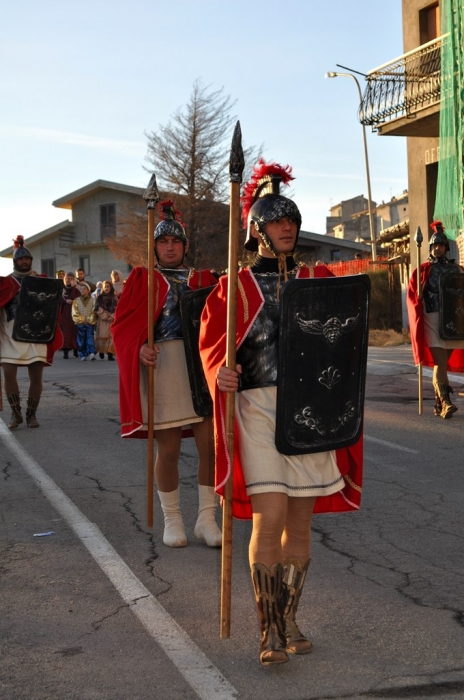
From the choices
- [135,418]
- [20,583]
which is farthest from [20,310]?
[20,583]

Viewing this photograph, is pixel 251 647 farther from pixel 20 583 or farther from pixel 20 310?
pixel 20 310

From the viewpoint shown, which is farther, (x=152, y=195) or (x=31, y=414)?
(x=31, y=414)

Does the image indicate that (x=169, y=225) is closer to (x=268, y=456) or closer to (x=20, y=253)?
(x=268, y=456)

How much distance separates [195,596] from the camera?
5.25m


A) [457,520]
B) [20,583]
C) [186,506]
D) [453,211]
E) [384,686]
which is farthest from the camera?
[453,211]

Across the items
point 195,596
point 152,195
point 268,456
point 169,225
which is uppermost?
point 152,195

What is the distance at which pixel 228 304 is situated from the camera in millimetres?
4312

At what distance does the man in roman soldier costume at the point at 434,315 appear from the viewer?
483 inches

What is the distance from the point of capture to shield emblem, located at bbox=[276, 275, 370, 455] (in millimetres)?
4293

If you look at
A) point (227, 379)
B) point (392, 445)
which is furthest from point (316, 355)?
point (392, 445)

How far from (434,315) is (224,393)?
821 centimetres

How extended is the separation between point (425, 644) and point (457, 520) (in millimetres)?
2542

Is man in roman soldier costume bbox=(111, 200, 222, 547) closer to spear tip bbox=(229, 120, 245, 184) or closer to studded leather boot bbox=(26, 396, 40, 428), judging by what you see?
spear tip bbox=(229, 120, 245, 184)

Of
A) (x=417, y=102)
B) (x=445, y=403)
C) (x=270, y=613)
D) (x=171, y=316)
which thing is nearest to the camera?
(x=270, y=613)
